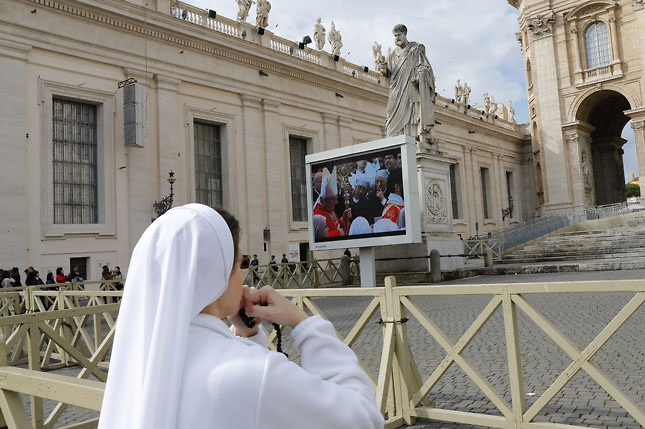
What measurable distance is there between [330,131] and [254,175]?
6.64 meters

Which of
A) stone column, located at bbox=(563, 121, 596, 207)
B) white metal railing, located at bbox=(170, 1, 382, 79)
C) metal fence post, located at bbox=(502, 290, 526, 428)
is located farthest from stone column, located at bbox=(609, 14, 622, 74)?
metal fence post, located at bbox=(502, 290, 526, 428)

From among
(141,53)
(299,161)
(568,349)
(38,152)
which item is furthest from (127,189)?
(568,349)

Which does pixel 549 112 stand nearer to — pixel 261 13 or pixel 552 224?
pixel 552 224

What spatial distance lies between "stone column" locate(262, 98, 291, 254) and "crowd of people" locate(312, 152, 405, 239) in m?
9.12

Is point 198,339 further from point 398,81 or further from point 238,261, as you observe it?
point 398,81

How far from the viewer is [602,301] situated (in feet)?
34.3

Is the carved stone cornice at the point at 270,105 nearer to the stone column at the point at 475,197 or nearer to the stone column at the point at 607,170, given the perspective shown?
the stone column at the point at 475,197

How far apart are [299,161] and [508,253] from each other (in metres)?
11.8

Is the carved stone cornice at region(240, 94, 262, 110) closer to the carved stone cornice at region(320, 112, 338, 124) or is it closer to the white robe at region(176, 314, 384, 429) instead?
the carved stone cornice at region(320, 112, 338, 124)

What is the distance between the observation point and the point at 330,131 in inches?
1206

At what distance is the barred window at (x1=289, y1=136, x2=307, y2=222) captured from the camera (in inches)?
1123

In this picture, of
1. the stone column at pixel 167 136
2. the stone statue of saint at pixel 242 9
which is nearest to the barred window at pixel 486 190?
the stone statue of saint at pixel 242 9

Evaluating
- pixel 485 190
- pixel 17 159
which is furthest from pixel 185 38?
pixel 485 190

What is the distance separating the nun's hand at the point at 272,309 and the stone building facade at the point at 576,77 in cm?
3923
